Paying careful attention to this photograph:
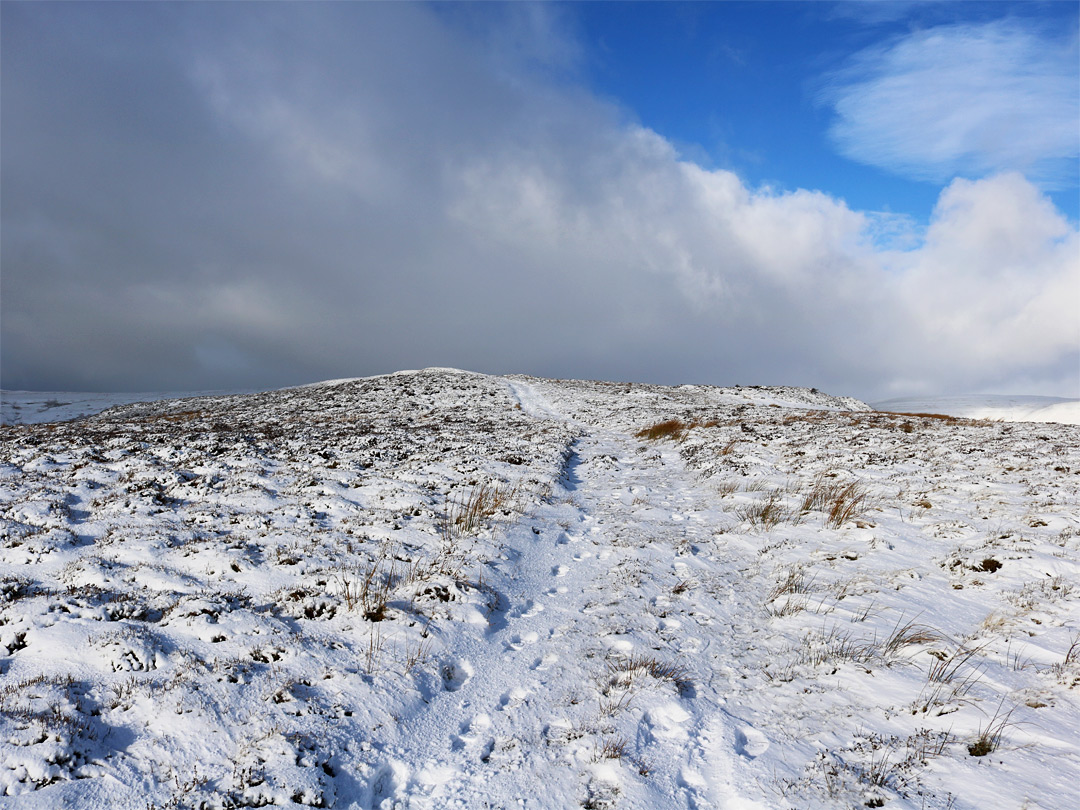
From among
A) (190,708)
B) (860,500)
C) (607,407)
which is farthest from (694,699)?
(607,407)

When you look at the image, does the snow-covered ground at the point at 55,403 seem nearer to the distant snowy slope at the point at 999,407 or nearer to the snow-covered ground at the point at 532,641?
the snow-covered ground at the point at 532,641

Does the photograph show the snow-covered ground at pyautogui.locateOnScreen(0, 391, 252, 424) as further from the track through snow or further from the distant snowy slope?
the distant snowy slope

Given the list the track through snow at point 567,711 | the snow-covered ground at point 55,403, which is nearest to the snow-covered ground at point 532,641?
the track through snow at point 567,711

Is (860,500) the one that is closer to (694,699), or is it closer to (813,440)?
(694,699)

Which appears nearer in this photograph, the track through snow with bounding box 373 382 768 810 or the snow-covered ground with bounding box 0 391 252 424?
the track through snow with bounding box 373 382 768 810

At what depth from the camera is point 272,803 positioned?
407 cm

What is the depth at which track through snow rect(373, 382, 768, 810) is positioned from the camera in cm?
439

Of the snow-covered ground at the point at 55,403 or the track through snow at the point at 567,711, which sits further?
the snow-covered ground at the point at 55,403

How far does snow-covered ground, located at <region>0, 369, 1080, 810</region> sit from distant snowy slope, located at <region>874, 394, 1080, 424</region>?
168ft

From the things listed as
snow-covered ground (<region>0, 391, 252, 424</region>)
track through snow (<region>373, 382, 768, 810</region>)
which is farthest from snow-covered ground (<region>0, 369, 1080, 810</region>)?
snow-covered ground (<region>0, 391, 252, 424</region>)

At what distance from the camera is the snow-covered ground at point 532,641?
436cm

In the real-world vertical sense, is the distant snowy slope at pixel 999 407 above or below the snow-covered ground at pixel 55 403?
above

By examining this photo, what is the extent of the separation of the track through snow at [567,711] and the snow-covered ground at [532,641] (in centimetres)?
3

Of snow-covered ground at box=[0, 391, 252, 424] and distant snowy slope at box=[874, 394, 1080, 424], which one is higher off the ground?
distant snowy slope at box=[874, 394, 1080, 424]
